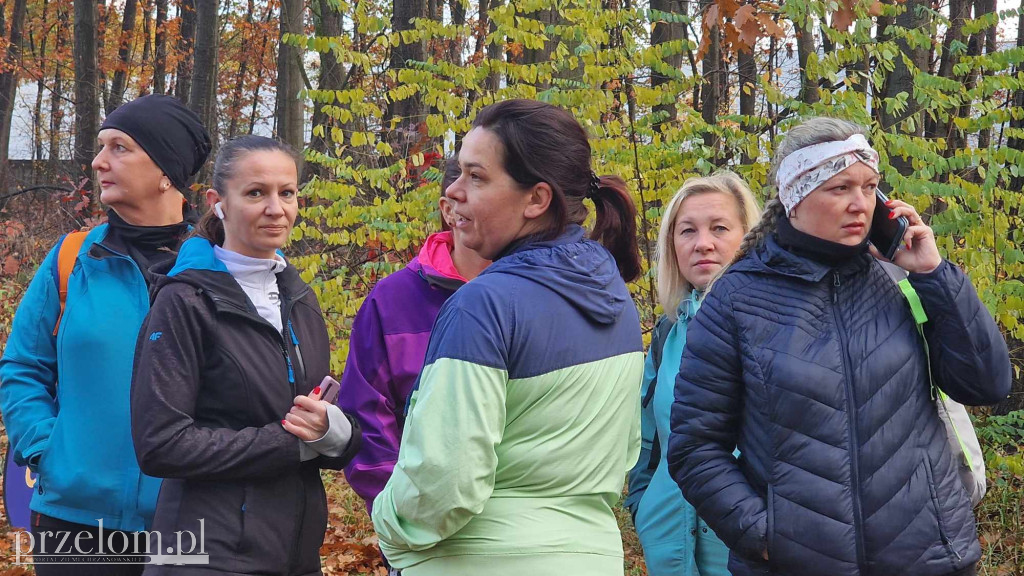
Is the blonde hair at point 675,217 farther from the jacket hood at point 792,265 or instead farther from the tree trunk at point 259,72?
the tree trunk at point 259,72

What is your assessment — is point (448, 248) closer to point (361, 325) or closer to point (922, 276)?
point (361, 325)

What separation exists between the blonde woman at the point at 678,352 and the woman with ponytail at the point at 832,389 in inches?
17.7

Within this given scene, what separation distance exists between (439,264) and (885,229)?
4.67 feet

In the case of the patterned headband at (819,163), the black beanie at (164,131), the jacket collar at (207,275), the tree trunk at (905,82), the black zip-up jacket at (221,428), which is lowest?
the black zip-up jacket at (221,428)

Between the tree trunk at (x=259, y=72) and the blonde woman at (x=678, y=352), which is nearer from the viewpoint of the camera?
the blonde woman at (x=678, y=352)

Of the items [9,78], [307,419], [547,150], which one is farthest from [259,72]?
[547,150]

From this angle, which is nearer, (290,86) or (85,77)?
(290,86)

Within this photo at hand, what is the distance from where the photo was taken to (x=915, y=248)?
2.66 m

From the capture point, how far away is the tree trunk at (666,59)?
615 centimetres

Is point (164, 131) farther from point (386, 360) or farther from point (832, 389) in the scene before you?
point (832, 389)

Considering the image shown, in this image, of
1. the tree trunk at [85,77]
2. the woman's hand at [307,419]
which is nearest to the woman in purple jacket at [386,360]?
the woman's hand at [307,419]

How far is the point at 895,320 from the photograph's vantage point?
8.74ft

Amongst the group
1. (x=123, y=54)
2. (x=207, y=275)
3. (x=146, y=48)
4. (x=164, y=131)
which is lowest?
(x=207, y=275)

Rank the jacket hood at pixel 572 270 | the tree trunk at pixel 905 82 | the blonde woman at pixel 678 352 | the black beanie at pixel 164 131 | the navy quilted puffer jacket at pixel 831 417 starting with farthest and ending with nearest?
the tree trunk at pixel 905 82 → the black beanie at pixel 164 131 → the blonde woman at pixel 678 352 → the navy quilted puffer jacket at pixel 831 417 → the jacket hood at pixel 572 270
